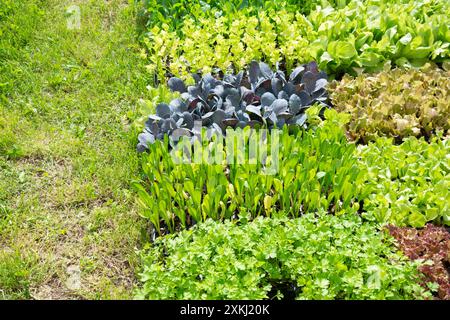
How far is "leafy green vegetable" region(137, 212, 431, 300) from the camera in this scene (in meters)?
2.56

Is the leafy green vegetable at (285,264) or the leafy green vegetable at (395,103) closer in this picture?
the leafy green vegetable at (285,264)

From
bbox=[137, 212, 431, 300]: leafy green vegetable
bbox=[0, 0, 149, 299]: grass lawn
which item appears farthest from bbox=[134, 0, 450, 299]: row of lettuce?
bbox=[0, 0, 149, 299]: grass lawn

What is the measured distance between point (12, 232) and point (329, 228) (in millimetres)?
2037

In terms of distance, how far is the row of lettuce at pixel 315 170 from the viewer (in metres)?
2.67

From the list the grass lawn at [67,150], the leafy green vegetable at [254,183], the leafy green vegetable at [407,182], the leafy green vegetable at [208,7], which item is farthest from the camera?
the leafy green vegetable at [208,7]

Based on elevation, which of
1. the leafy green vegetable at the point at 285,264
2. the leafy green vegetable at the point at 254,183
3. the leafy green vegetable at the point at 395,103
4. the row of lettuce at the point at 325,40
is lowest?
the leafy green vegetable at the point at 285,264

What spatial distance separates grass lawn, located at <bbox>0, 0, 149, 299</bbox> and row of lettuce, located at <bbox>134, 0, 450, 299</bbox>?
33 centimetres

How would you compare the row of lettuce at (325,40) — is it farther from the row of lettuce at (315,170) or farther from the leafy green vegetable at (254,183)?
the leafy green vegetable at (254,183)

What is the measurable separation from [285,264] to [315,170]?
2.37 feet

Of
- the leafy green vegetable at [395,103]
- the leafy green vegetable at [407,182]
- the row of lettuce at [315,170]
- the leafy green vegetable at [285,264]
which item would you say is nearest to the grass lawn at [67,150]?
the row of lettuce at [315,170]

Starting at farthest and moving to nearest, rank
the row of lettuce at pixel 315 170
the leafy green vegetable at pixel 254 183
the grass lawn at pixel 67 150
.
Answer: the grass lawn at pixel 67 150 < the leafy green vegetable at pixel 254 183 < the row of lettuce at pixel 315 170

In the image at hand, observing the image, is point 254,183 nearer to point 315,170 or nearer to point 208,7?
point 315,170
